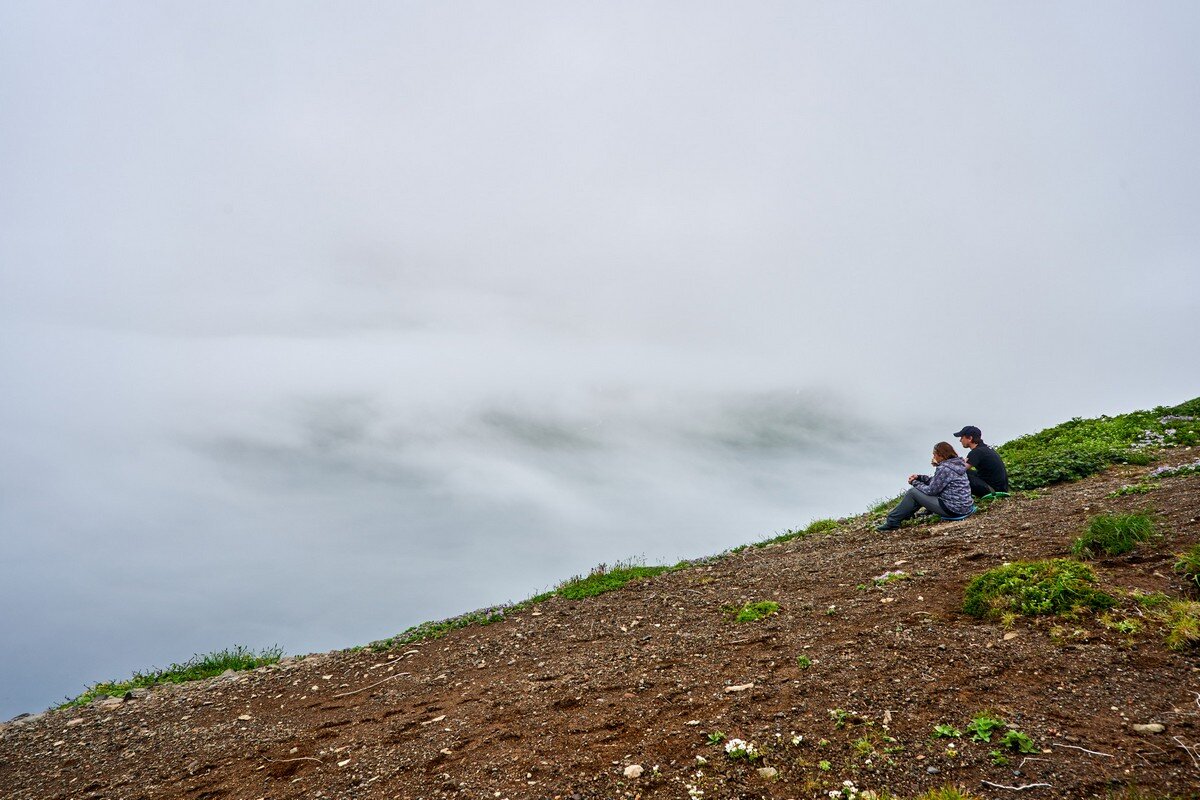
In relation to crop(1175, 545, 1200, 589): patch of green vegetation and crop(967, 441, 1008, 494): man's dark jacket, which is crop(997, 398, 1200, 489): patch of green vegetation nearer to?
crop(967, 441, 1008, 494): man's dark jacket

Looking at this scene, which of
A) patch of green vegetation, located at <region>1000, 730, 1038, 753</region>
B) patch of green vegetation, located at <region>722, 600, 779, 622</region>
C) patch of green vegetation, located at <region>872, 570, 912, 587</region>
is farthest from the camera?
patch of green vegetation, located at <region>872, 570, 912, 587</region>

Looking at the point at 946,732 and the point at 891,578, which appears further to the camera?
the point at 891,578

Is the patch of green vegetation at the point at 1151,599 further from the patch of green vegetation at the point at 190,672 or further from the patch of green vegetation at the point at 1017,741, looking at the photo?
the patch of green vegetation at the point at 190,672

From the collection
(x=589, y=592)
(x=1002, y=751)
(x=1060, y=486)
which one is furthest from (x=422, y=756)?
(x=1060, y=486)

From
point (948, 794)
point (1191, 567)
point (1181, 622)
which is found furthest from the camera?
point (1191, 567)

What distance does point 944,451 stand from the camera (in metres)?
16.7

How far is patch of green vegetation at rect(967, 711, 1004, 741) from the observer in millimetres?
6266

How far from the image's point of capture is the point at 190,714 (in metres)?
12.5

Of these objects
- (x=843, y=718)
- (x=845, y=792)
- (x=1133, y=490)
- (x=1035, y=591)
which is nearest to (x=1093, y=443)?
(x=1133, y=490)

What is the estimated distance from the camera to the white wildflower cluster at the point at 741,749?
6.66m

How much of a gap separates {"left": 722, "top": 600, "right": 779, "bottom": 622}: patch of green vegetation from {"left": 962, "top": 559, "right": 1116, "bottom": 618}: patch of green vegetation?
314 centimetres

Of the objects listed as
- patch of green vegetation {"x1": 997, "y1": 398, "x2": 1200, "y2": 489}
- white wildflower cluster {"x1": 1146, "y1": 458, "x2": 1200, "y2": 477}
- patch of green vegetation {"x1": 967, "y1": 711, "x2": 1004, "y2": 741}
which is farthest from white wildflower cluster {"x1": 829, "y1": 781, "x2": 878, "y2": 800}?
patch of green vegetation {"x1": 997, "y1": 398, "x2": 1200, "y2": 489}

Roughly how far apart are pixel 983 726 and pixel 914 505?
39.7 ft

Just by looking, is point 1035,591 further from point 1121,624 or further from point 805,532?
point 805,532
